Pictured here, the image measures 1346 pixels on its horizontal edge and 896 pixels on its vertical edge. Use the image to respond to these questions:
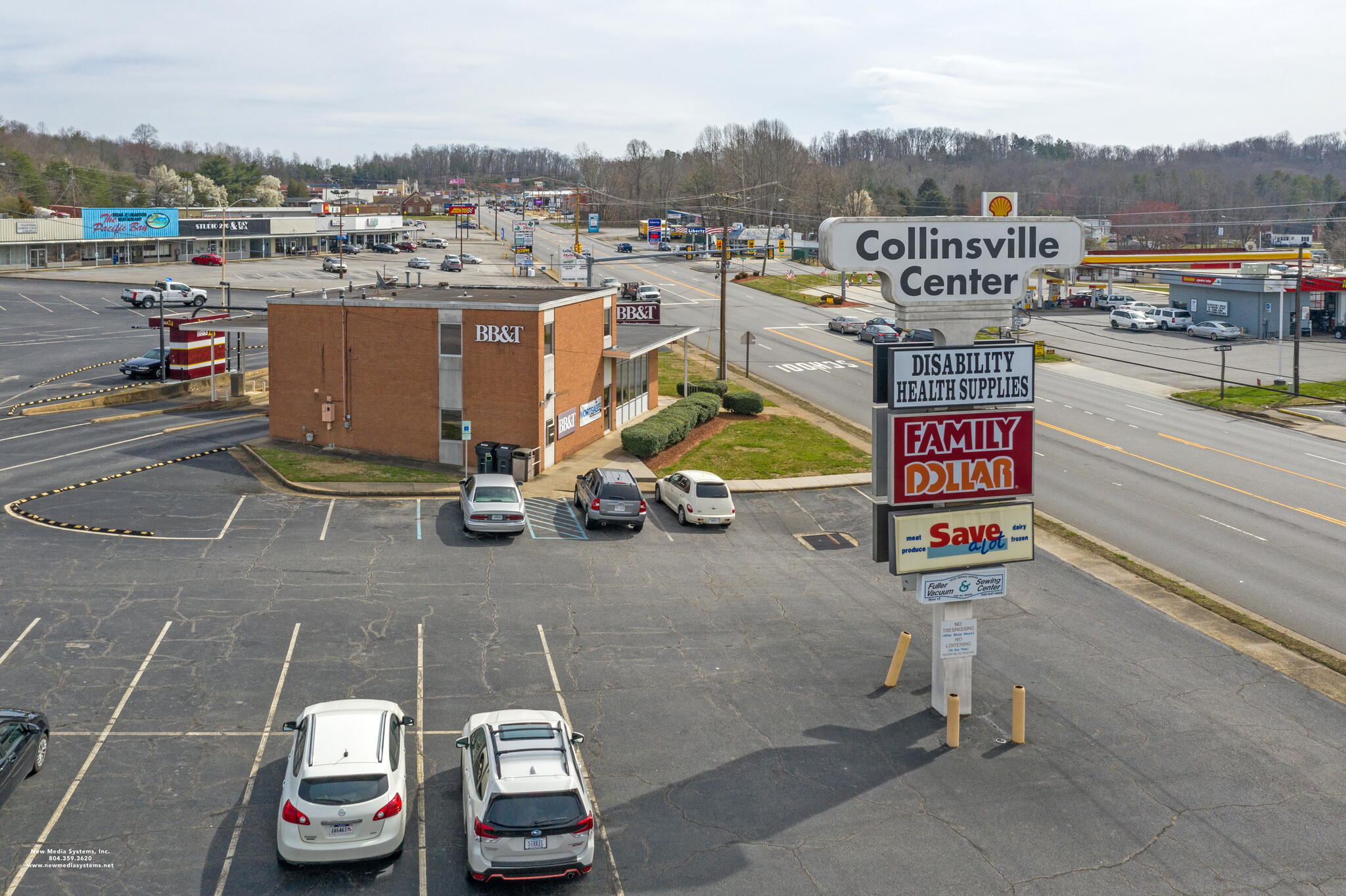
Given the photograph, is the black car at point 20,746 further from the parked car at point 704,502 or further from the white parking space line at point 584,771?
the parked car at point 704,502

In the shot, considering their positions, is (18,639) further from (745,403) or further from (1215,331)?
(1215,331)

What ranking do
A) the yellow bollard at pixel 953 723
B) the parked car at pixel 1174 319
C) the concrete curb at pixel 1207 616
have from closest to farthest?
the yellow bollard at pixel 953 723
the concrete curb at pixel 1207 616
the parked car at pixel 1174 319

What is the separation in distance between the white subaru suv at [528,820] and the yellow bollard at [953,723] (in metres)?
6.86

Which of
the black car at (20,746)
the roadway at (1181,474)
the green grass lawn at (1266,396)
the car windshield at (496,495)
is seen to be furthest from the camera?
the green grass lawn at (1266,396)

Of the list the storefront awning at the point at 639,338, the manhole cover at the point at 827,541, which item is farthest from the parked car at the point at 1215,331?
the manhole cover at the point at 827,541

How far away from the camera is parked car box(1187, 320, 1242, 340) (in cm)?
7431

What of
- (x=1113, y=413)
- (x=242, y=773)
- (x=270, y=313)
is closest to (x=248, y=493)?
(x=270, y=313)

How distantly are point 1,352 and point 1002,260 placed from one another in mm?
62001

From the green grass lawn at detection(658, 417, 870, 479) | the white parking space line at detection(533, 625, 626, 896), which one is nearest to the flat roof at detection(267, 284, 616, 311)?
the green grass lawn at detection(658, 417, 870, 479)

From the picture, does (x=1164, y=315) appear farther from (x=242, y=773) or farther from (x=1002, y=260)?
(x=242, y=773)

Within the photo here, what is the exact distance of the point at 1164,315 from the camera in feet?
265

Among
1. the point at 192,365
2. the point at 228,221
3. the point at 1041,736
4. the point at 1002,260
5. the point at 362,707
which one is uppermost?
the point at 228,221

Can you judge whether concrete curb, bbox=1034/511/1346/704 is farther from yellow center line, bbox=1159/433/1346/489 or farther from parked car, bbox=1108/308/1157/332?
parked car, bbox=1108/308/1157/332

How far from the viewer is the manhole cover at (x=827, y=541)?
1182 inches
